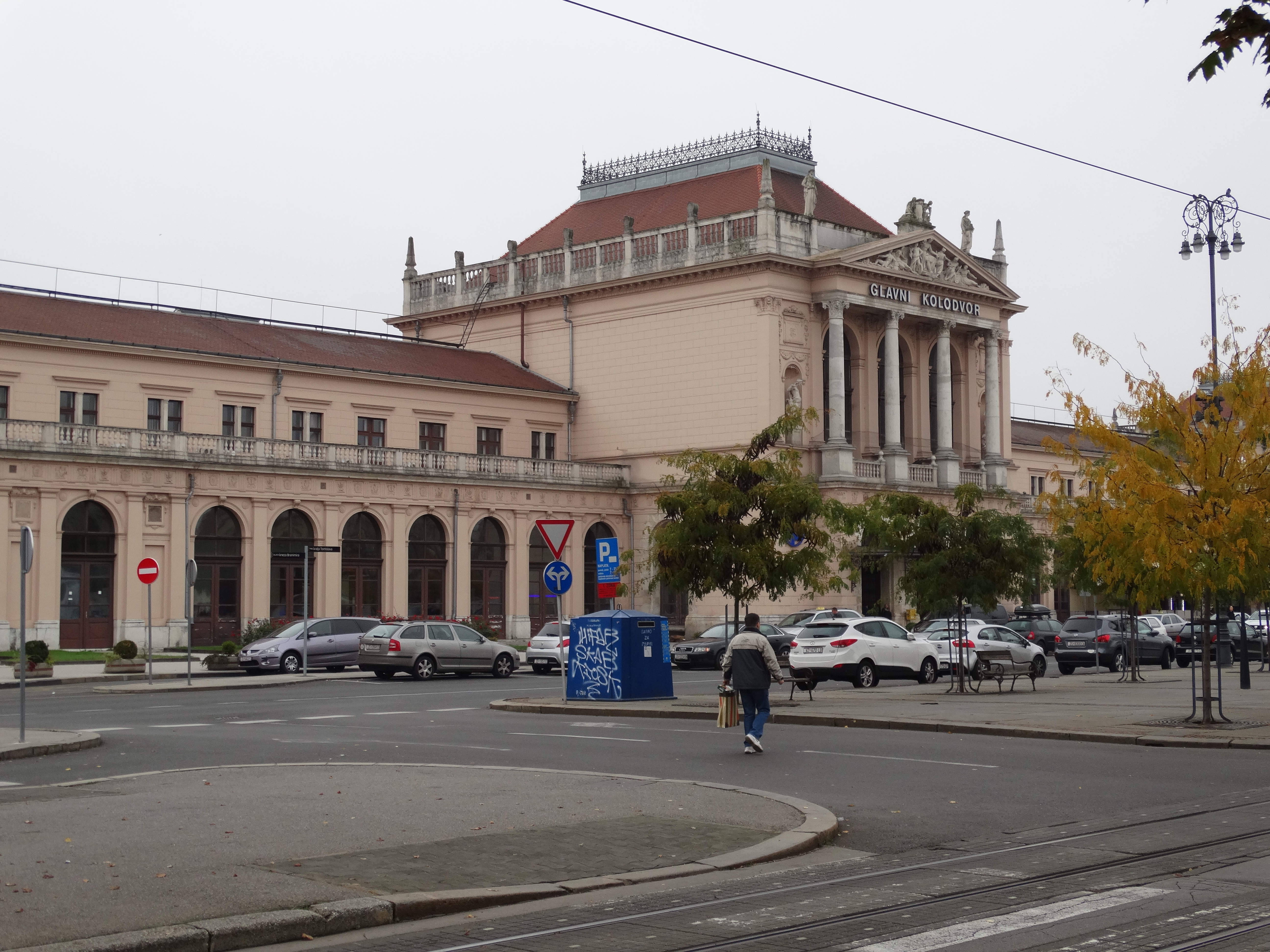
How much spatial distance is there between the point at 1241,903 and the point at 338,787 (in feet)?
27.7

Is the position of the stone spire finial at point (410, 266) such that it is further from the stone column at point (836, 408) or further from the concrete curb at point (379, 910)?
the concrete curb at point (379, 910)

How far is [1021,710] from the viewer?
27.4 m

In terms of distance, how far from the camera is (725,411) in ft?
218

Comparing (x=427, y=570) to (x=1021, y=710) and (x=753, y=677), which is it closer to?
(x=1021, y=710)

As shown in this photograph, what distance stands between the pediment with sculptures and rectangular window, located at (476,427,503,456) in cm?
1713

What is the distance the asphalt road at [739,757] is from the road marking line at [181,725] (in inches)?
3.4

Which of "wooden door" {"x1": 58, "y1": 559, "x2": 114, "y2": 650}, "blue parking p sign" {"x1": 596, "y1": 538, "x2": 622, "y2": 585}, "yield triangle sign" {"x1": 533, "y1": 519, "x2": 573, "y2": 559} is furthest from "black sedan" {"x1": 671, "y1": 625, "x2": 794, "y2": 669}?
"wooden door" {"x1": 58, "y1": 559, "x2": 114, "y2": 650}

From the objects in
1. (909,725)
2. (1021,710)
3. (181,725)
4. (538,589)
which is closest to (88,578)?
A: (538,589)

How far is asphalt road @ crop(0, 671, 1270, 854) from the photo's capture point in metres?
15.0

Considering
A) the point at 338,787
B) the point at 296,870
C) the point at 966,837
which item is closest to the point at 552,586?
the point at 338,787

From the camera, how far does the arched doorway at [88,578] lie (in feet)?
165

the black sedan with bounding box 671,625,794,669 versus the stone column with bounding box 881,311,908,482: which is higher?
the stone column with bounding box 881,311,908,482

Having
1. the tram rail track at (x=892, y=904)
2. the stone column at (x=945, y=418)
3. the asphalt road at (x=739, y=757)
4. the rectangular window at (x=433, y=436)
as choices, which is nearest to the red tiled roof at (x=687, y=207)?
the stone column at (x=945, y=418)

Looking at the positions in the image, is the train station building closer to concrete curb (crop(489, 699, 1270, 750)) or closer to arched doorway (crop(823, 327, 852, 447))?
arched doorway (crop(823, 327, 852, 447))
